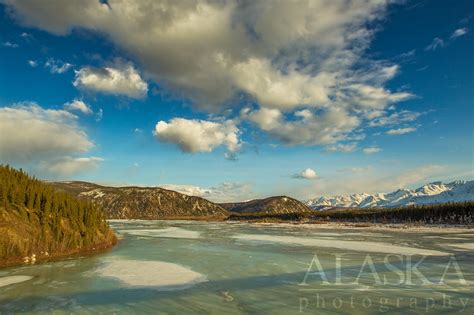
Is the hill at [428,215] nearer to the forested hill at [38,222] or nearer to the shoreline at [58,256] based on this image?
the shoreline at [58,256]

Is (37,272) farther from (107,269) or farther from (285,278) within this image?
(285,278)

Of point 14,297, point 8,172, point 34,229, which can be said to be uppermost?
point 8,172

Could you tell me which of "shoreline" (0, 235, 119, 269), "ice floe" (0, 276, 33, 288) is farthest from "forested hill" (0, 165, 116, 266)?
"ice floe" (0, 276, 33, 288)

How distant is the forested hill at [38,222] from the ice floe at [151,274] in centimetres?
429

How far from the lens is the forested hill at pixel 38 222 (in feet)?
62.6

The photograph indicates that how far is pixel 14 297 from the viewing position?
1208 centimetres

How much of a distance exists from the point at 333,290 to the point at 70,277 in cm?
1192

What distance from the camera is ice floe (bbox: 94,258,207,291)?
14.5 metres

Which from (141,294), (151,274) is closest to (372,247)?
(151,274)

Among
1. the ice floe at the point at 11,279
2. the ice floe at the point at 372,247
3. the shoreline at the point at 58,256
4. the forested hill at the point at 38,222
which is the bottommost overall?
the ice floe at the point at 11,279

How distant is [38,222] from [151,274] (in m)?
9.65

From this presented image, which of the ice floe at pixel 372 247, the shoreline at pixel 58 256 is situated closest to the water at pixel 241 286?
the shoreline at pixel 58 256

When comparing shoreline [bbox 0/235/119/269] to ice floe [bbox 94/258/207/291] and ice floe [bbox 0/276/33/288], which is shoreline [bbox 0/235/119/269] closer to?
ice floe [bbox 0/276/33/288]

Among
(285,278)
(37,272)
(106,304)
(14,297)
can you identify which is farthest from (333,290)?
(37,272)
